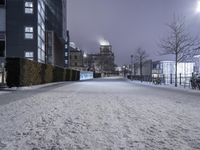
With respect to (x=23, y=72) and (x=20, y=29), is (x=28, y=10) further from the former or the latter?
(x=23, y=72)

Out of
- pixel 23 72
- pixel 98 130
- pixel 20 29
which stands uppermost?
pixel 20 29

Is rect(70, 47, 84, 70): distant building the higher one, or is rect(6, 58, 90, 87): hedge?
rect(70, 47, 84, 70): distant building

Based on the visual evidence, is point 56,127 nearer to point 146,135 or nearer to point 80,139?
point 80,139

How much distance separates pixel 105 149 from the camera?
4.18 metres

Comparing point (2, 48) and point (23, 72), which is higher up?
point (2, 48)

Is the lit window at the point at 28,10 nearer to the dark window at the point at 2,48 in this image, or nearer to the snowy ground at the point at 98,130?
the dark window at the point at 2,48

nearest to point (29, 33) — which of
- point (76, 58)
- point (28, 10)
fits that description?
point (28, 10)

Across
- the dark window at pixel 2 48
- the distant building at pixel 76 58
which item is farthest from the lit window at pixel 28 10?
the distant building at pixel 76 58

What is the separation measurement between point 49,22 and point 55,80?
24.7 metres

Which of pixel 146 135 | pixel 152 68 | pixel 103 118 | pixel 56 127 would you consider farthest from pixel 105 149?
pixel 152 68

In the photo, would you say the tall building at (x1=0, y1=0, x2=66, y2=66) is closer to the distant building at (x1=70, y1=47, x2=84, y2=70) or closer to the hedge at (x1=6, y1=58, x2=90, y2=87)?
the hedge at (x1=6, y1=58, x2=90, y2=87)

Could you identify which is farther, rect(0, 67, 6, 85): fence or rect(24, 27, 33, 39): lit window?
rect(24, 27, 33, 39): lit window

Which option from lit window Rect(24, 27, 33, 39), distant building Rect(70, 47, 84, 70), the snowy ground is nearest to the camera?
the snowy ground

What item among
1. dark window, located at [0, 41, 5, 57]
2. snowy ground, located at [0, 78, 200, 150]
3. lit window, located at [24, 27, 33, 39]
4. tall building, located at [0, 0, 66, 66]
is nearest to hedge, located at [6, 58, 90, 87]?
snowy ground, located at [0, 78, 200, 150]
